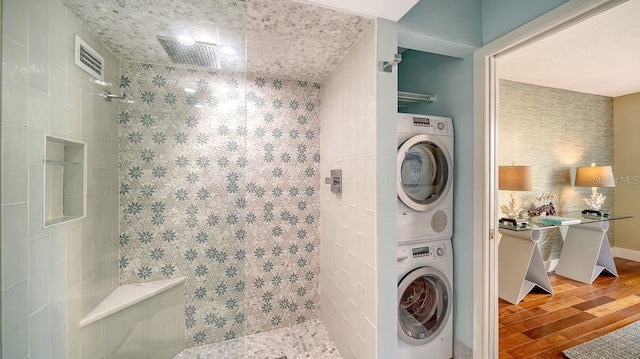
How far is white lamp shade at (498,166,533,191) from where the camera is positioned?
5.55ft

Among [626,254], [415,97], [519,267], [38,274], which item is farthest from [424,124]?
[38,274]

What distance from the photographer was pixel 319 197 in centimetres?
234

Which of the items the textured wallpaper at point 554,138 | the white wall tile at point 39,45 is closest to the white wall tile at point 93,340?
the white wall tile at point 39,45

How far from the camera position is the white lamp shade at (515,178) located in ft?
5.55

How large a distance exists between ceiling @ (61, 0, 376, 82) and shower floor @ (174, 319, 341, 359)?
1.80 meters

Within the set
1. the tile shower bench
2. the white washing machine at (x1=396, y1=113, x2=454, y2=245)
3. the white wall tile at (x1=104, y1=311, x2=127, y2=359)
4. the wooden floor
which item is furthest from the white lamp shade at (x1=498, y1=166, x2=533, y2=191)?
the white wall tile at (x1=104, y1=311, x2=127, y2=359)

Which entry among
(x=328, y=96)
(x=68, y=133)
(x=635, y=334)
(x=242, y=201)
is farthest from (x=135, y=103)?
(x=635, y=334)

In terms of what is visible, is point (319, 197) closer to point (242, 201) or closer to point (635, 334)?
point (242, 201)

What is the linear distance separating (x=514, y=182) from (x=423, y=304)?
3.76ft

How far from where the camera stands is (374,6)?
125cm

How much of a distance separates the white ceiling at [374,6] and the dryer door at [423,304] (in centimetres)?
164

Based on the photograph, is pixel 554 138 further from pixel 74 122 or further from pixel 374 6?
pixel 74 122

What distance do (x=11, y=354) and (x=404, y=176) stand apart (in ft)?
6.66

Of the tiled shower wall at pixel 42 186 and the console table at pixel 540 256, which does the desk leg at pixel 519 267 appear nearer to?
the console table at pixel 540 256
